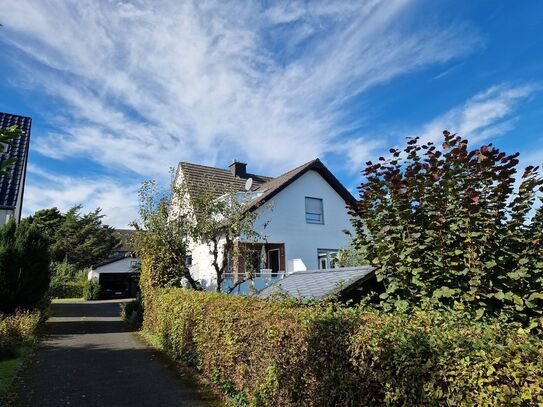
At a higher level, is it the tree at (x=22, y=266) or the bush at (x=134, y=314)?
the tree at (x=22, y=266)

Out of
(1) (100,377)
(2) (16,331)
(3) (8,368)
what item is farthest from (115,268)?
(1) (100,377)

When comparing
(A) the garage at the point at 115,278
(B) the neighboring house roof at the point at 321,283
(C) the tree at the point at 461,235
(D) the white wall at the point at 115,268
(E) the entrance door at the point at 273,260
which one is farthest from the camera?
(D) the white wall at the point at 115,268

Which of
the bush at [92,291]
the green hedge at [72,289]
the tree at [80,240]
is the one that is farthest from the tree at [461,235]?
the tree at [80,240]

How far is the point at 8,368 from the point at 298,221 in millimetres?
15066

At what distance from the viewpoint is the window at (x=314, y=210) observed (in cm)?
2162

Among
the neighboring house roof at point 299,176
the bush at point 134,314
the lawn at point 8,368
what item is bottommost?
the lawn at point 8,368

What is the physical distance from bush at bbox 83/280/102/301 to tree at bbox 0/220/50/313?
77.5 ft

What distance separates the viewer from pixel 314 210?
2195cm

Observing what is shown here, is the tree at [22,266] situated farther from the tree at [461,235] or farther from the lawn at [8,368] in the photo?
the tree at [461,235]

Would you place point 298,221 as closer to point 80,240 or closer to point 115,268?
point 115,268

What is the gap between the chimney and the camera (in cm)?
2566

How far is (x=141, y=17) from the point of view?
311 inches

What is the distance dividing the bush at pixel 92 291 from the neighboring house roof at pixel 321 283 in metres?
32.8

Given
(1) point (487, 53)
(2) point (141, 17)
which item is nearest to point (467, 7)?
(1) point (487, 53)
